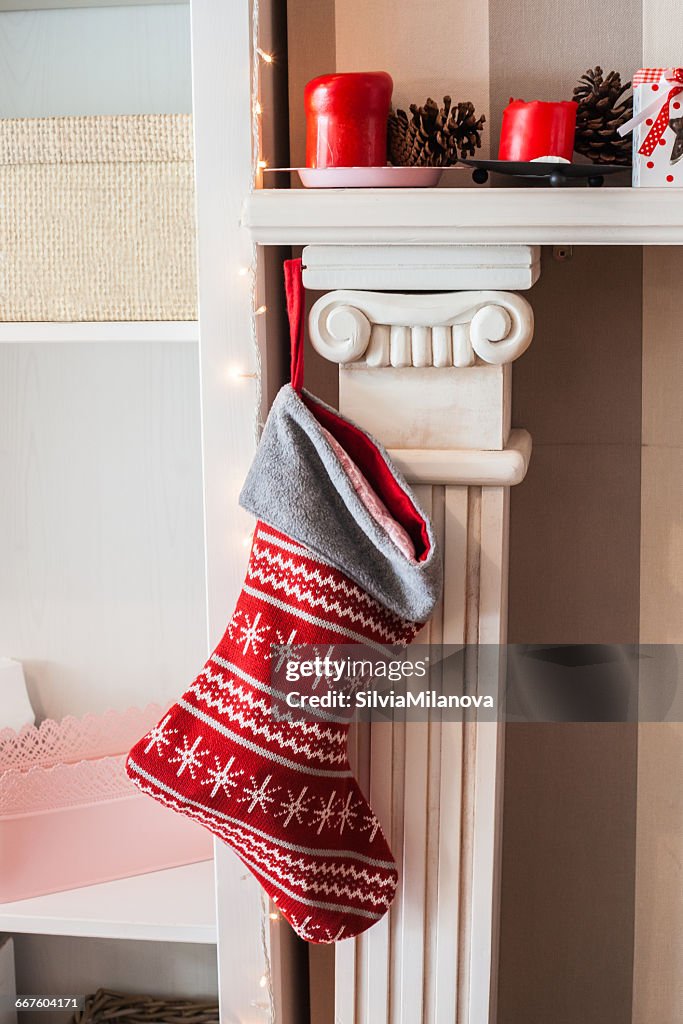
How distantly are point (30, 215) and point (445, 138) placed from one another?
0.46 m

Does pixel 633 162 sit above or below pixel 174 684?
above

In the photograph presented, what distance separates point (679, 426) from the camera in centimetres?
108

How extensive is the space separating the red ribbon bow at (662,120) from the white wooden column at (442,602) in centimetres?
19

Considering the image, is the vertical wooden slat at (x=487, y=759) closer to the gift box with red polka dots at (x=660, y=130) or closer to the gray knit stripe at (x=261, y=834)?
the gray knit stripe at (x=261, y=834)

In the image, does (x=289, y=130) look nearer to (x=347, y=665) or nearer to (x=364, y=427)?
(x=364, y=427)

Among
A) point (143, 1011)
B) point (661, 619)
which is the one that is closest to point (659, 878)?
point (661, 619)

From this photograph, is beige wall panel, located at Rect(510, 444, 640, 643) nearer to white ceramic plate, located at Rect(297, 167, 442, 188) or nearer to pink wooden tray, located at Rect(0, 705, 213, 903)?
white ceramic plate, located at Rect(297, 167, 442, 188)

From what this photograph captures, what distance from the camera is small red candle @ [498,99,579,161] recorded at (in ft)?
2.77

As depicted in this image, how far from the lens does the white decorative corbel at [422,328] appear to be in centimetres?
83

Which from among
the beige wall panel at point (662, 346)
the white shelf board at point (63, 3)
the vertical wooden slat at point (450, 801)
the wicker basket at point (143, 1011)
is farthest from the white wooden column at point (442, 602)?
the white shelf board at point (63, 3)

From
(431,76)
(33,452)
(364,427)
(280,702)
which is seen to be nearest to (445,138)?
(431,76)

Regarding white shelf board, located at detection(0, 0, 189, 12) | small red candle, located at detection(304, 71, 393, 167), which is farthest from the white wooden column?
white shelf board, located at detection(0, 0, 189, 12)

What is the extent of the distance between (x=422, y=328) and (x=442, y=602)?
274 mm

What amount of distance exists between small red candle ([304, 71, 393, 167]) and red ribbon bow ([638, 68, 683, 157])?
251mm
